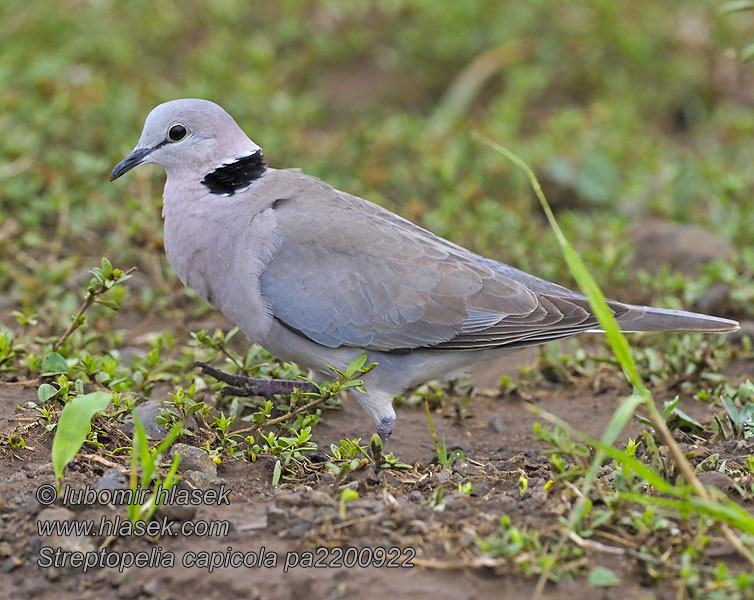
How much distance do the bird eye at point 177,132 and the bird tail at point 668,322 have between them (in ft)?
6.83

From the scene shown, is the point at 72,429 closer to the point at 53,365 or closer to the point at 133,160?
the point at 53,365

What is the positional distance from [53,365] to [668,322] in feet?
8.49

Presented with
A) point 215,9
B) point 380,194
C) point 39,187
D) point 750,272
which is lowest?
point 750,272

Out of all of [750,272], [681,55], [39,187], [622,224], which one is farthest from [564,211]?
[39,187]

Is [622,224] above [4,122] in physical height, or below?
below

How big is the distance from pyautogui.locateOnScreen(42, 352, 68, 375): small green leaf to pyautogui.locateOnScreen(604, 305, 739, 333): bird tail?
2.34 metres

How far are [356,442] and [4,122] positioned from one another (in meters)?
4.25

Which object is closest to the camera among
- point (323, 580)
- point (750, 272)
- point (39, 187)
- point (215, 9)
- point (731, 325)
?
point (323, 580)

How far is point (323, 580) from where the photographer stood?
10.2 ft

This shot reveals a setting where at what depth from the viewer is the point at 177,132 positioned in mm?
4676

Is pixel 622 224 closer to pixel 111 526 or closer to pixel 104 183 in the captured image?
pixel 104 183

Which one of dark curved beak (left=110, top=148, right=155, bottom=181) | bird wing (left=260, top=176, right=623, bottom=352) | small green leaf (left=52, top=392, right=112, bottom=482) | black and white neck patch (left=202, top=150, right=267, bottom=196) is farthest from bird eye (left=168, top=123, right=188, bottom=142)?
small green leaf (left=52, top=392, right=112, bottom=482)

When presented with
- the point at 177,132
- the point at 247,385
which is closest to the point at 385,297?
the point at 247,385

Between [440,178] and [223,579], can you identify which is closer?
[223,579]
